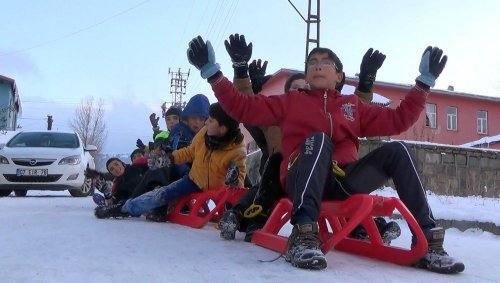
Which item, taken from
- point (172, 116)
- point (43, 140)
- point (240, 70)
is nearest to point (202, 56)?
point (240, 70)

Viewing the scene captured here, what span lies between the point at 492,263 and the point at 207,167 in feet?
7.04

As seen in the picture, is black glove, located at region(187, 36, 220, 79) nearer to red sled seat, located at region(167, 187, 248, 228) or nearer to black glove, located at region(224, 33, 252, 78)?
black glove, located at region(224, 33, 252, 78)

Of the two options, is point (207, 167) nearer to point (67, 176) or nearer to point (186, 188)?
point (186, 188)

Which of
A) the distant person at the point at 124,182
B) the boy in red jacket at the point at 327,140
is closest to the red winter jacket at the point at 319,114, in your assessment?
the boy in red jacket at the point at 327,140

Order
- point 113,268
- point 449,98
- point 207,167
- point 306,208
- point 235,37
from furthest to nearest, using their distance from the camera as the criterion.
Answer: point 449,98, point 207,167, point 235,37, point 306,208, point 113,268

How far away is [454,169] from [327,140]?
9.44m

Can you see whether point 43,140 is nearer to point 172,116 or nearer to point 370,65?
point 172,116

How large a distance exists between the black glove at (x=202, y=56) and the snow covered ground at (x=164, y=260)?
92 centimetres

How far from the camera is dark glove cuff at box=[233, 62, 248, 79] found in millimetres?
3277

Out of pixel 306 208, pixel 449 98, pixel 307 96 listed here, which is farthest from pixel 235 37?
pixel 449 98

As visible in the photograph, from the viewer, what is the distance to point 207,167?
4320 mm

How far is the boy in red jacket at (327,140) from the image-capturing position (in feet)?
8.04

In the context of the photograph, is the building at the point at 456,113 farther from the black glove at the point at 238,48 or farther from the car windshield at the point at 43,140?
the black glove at the point at 238,48

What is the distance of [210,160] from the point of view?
429cm
